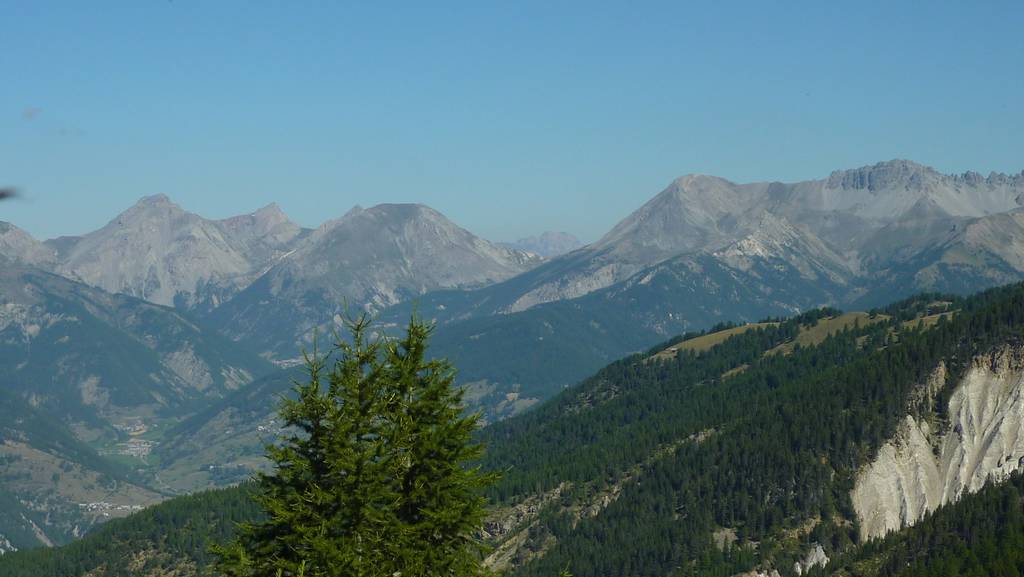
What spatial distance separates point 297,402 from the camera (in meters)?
48.4

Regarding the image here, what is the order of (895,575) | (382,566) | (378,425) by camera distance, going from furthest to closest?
1. (895,575)
2. (378,425)
3. (382,566)

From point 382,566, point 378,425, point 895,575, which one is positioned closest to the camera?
point 382,566

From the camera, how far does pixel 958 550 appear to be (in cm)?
18825

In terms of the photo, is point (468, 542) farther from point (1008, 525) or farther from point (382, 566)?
point (1008, 525)

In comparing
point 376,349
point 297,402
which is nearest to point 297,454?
point 297,402

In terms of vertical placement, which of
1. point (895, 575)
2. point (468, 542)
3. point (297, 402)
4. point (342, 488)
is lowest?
point (895, 575)

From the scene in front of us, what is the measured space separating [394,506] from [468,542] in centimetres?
A: 346

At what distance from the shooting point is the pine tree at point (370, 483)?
149ft

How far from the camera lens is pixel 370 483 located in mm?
45875

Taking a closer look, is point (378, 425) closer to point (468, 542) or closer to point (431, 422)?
point (431, 422)

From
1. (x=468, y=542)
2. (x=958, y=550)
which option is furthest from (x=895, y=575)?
(x=468, y=542)

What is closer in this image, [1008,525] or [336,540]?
[336,540]

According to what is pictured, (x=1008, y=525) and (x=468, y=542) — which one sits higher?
(x=468, y=542)

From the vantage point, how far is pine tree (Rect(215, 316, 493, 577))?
4544 cm
